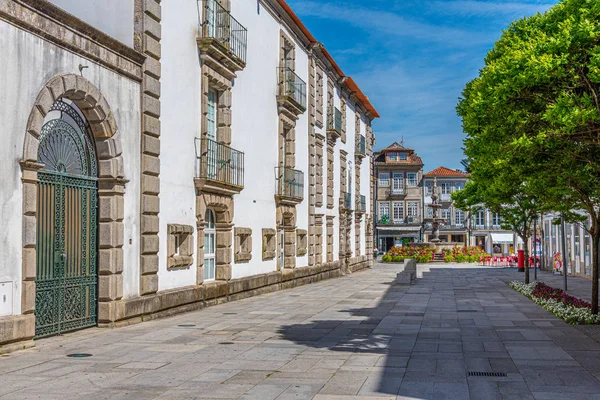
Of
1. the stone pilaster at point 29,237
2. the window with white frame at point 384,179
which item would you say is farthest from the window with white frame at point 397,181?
the stone pilaster at point 29,237

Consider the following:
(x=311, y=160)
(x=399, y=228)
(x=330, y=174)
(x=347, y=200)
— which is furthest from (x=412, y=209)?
(x=311, y=160)

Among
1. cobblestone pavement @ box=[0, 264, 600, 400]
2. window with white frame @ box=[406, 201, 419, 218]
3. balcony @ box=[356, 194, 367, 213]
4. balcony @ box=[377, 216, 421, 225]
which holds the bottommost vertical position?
cobblestone pavement @ box=[0, 264, 600, 400]

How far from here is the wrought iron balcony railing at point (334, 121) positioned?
3550 centimetres

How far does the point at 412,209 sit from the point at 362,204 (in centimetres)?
4392

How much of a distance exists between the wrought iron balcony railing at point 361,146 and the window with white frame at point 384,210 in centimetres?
4139

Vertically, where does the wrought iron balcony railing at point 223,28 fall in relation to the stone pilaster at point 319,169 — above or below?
above

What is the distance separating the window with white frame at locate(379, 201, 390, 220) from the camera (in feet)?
290

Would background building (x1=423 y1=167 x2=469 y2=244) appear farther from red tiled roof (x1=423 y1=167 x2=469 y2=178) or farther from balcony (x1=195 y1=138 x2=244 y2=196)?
balcony (x1=195 y1=138 x2=244 y2=196)

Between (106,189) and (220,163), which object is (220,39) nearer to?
(220,163)

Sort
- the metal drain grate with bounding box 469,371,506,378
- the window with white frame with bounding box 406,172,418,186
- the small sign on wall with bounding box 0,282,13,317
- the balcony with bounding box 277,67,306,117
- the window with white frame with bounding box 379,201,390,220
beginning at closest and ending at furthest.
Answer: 1. the metal drain grate with bounding box 469,371,506,378
2. the small sign on wall with bounding box 0,282,13,317
3. the balcony with bounding box 277,67,306,117
4. the window with white frame with bounding box 379,201,390,220
5. the window with white frame with bounding box 406,172,418,186

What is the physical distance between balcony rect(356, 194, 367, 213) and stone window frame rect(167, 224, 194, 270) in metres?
26.8

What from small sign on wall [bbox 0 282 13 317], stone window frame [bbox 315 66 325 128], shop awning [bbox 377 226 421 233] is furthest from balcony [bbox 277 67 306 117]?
shop awning [bbox 377 226 421 233]

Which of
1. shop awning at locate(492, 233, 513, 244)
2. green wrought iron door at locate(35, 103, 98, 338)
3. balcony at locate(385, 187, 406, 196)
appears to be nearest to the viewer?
green wrought iron door at locate(35, 103, 98, 338)

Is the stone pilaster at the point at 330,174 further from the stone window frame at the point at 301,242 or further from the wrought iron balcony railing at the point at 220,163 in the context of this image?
the wrought iron balcony railing at the point at 220,163
